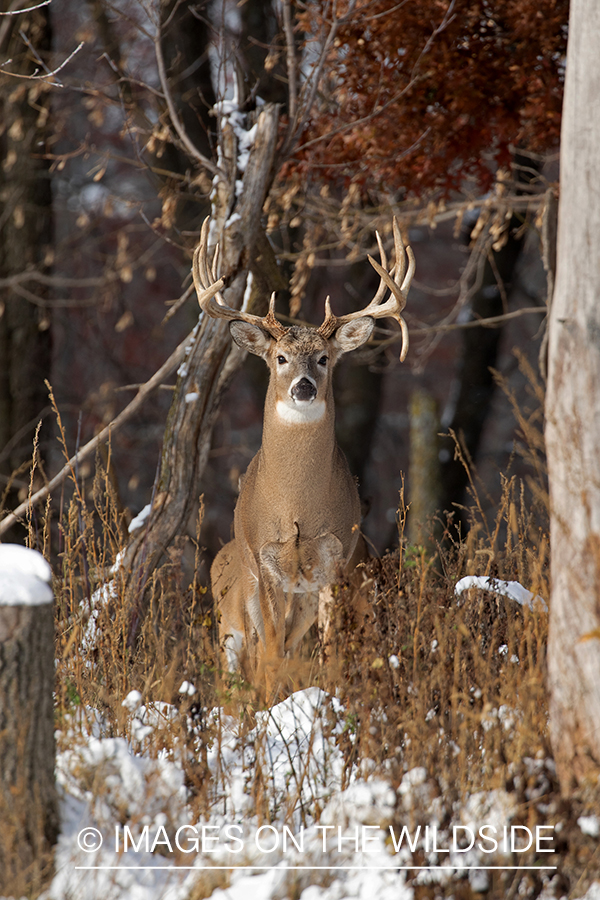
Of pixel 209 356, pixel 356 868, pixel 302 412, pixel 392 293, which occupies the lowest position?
pixel 356 868

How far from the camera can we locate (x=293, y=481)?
5.04 meters

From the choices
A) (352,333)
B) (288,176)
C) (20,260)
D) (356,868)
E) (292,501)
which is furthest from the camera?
(20,260)

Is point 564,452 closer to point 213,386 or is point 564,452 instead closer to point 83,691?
point 83,691

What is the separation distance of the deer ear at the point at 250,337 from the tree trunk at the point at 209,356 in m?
0.42

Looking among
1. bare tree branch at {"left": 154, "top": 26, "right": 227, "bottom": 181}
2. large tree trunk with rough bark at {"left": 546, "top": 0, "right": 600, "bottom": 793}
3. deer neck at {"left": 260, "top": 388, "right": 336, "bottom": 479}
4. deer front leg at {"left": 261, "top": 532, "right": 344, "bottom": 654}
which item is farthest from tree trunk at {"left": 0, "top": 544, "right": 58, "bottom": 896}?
bare tree branch at {"left": 154, "top": 26, "right": 227, "bottom": 181}

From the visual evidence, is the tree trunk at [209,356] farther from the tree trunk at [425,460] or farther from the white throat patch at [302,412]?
the tree trunk at [425,460]

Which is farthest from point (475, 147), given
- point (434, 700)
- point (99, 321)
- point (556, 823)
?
point (99, 321)

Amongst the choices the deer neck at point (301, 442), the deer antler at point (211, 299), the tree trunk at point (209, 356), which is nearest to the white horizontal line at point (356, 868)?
the deer neck at point (301, 442)

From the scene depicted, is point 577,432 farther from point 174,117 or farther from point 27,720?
point 174,117

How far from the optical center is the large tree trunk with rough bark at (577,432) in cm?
293

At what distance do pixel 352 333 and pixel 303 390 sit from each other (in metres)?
0.62

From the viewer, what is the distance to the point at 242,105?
580cm

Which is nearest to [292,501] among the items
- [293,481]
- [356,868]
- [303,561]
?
[293,481]

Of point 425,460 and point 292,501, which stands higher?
point 425,460
